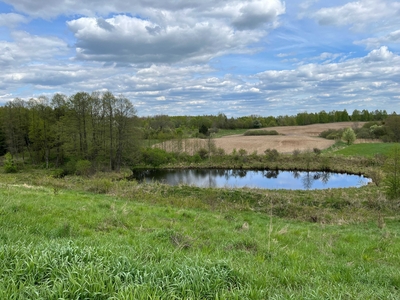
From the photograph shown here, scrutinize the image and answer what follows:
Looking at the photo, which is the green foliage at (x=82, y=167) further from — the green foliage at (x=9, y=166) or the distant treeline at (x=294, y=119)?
the distant treeline at (x=294, y=119)

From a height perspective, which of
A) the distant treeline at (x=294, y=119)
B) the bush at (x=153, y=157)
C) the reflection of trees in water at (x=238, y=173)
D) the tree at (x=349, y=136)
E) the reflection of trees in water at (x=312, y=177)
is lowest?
the reflection of trees in water at (x=238, y=173)

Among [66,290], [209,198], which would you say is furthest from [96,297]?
[209,198]

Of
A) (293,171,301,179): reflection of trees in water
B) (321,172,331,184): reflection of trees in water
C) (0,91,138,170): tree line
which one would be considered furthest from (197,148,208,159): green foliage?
(321,172,331,184): reflection of trees in water

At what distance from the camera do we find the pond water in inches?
1357

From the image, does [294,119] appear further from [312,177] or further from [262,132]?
[312,177]

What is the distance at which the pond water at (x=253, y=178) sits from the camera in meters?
34.5

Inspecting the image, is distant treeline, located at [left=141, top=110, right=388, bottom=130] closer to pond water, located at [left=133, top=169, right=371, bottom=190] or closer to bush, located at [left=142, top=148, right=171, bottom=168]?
bush, located at [left=142, top=148, right=171, bottom=168]

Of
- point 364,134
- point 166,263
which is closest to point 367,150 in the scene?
point 364,134

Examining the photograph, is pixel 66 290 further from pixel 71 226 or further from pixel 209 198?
pixel 209 198

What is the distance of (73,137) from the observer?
138ft

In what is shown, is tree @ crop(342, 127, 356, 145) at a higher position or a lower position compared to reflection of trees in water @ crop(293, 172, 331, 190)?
higher

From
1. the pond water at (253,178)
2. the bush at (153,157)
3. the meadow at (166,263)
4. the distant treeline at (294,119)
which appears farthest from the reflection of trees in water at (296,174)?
the distant treeline at (294,119)

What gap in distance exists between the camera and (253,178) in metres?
41.1

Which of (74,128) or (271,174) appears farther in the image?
(271,174)
